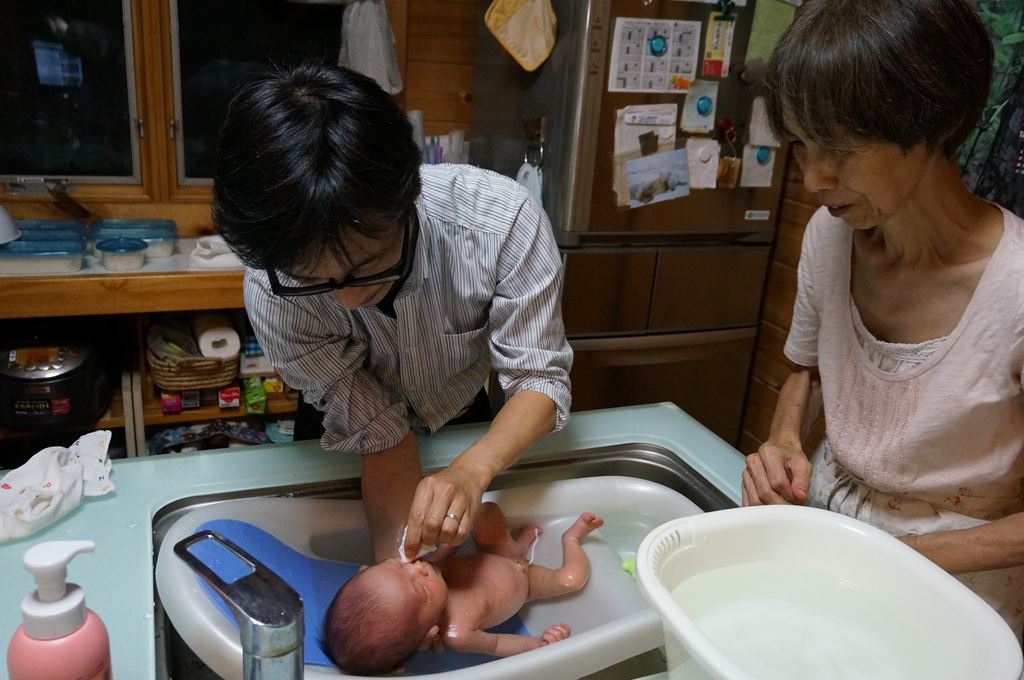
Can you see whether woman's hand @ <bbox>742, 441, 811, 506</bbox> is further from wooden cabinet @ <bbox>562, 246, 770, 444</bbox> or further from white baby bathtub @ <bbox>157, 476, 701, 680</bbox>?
wooden cabinet @ <bbox>562, 246, 770, 444</bbox>

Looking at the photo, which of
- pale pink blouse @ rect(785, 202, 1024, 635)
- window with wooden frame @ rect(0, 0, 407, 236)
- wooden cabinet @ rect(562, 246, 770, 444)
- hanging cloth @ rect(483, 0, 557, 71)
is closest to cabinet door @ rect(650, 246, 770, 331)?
wooden cabinet @ rect(562, 246, 770, 444)

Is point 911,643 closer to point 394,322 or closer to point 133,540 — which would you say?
point 394,322

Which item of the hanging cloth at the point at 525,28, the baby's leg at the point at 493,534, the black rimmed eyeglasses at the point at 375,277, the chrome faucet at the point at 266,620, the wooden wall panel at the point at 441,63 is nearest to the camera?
the chrome faucet at the point at 266,620

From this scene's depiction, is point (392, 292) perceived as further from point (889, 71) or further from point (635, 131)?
point (635, 131)

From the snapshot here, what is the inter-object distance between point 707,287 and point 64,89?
197 centimetres

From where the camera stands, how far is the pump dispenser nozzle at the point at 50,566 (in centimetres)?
52

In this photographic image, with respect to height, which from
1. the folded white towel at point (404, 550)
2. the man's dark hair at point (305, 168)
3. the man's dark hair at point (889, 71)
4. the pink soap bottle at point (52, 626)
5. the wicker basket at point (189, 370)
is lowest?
the wicker basket at point (189, 370)

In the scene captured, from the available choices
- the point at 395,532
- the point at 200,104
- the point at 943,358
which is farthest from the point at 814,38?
the point at 200,104

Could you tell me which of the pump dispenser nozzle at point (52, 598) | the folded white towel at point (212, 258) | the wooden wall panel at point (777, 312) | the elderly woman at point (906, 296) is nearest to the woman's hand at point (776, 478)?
the elderly woman at point (906, 296)

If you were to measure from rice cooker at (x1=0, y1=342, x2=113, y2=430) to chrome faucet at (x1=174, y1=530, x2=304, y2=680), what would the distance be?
6.08 feet

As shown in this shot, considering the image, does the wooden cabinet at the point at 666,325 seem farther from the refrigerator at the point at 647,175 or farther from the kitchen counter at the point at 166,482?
the kitchen counter at the point at 166,482

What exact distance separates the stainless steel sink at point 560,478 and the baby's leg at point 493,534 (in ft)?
0.15

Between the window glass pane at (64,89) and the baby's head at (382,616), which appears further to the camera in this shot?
the window glass pane at (64,89)

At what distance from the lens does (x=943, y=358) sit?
85 cm
